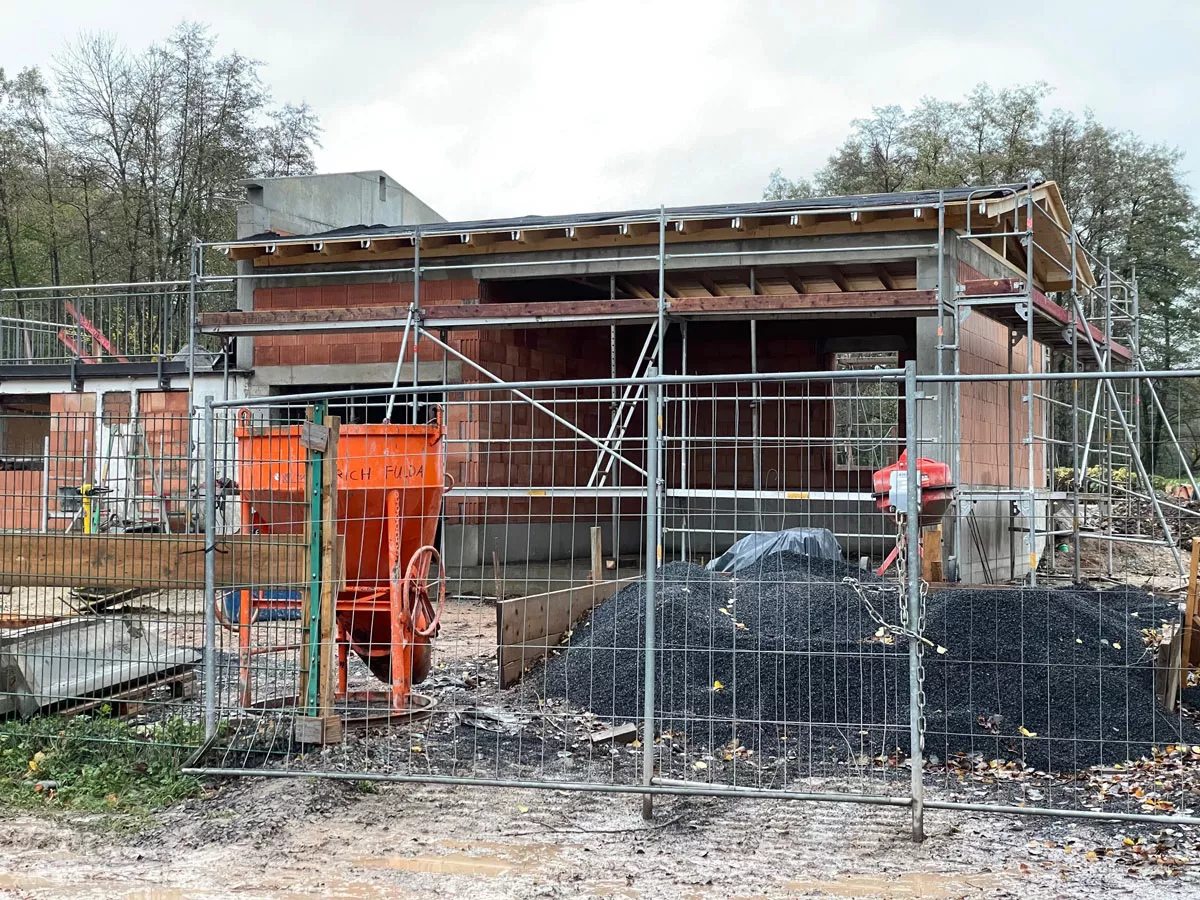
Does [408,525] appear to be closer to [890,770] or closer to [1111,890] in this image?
[890,770]

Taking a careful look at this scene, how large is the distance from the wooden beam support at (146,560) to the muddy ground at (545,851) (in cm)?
110

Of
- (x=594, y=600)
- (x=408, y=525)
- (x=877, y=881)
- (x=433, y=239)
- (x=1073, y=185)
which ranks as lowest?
(x=877, y=881)

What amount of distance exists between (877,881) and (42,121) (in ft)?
118

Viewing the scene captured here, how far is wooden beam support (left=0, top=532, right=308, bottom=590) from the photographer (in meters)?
6.16

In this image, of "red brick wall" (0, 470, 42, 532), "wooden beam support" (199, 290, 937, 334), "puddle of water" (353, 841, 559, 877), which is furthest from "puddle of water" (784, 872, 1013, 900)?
"wooden beam support" (199, 290, 937, 334)

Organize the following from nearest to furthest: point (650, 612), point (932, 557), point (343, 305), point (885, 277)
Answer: point (650, 612)
point (932, 557)
point (885, 277)
point (343, 305)

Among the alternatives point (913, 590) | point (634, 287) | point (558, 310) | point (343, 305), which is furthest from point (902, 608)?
point (343, 305)

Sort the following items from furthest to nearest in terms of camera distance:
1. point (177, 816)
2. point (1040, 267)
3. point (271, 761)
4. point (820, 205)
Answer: point (1040, 267), point (820, 205), point (271, 761), point (177, 816)

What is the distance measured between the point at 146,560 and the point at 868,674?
4319mm

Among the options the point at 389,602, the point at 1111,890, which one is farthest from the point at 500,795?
the point at 1111,890

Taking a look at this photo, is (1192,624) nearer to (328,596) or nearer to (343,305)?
(328,596)

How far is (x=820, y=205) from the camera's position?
45.5 ft

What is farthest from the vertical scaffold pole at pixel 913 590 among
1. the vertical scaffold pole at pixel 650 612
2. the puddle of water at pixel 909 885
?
the vertical scaffold pole at pixel 650 612

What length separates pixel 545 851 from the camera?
5.00m
